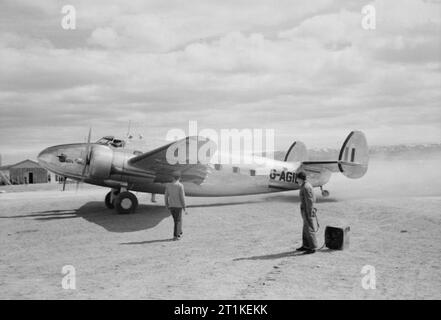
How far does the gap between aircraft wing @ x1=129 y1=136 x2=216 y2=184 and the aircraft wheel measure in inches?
49.3

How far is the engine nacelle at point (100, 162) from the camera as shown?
15.7m

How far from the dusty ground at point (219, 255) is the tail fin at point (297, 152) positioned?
561cm

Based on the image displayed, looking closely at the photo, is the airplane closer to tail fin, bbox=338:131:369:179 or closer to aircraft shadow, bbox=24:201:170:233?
tail fin, bbox=338:131:369:179

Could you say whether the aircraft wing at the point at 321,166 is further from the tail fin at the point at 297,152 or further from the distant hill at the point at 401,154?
the distant hill at the point at 401,154

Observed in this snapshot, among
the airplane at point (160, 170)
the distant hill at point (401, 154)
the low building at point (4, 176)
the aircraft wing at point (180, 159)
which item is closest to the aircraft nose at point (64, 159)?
the airplane at point (160, 170)

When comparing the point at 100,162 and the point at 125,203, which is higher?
the point at 100,162

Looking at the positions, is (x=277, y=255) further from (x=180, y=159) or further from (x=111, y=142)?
(x=111, y=142)

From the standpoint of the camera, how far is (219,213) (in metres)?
16.3

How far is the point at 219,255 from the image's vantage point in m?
9.28

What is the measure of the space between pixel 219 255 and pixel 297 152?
46.2ft

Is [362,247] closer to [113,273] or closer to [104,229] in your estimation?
[113,273]

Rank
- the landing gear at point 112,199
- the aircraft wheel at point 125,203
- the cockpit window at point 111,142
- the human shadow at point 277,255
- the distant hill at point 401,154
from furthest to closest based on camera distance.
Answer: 1. the distant hill at point 401,154
2. the landing gear at point 112,199
3. the cockpit window at point 111,142
4. the aircraft wheel at point 125,203
5. the human shadow at point 277,255

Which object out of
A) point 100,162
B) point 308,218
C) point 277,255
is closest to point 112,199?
point 100,162
